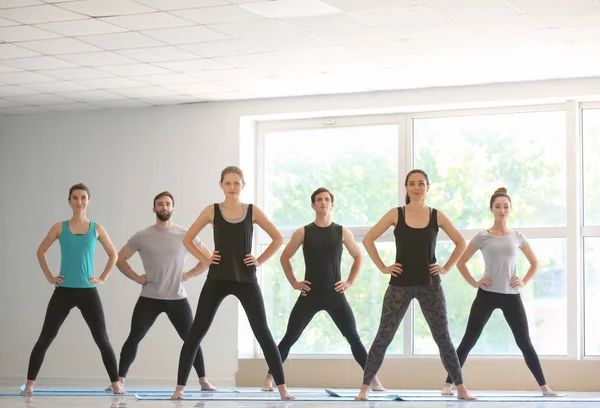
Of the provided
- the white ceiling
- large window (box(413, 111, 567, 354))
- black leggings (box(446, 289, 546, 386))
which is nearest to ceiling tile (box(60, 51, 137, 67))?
the white ceiling

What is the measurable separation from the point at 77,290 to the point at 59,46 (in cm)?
200

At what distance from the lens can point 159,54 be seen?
848cm

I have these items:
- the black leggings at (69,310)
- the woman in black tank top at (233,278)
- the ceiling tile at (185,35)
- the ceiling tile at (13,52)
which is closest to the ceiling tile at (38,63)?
the ceiling tile at (13,52)

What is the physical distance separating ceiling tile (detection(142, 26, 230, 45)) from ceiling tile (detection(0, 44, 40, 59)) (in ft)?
4.08

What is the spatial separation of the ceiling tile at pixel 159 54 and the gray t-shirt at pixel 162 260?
4.71 feet

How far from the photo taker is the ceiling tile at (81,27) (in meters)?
7.46

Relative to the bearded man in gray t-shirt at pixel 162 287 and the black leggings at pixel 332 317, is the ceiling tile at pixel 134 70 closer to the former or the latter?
the bearded man in gray t-shirt at pixel 162 287

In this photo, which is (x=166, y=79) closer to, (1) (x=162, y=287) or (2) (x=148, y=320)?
(1) (x=162, y=287)

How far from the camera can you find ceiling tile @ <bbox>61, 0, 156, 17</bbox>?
272 inches

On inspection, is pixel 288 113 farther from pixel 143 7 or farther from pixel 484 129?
pixel 143 7

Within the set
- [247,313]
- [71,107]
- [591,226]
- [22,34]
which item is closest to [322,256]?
[247,313]

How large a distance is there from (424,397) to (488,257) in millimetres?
1255

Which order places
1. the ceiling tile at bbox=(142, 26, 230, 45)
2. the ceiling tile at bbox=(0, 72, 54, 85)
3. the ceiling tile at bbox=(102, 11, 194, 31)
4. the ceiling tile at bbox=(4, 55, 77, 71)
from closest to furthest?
1. the ceiling tile at bbox=(102, 11, 194, 31)
2. the ceiling tile at bbox=(142, 26, 230, 45)
3. the ceiling tile at bbox=(4, 55, 77, 71)
4. the ceiling tile at bbox=(0, 72, 54, 85)

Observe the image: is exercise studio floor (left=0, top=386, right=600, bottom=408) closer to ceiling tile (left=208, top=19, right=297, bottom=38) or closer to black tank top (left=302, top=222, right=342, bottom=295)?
black tank top (left=302, top=222, right=342, bottom=295)
